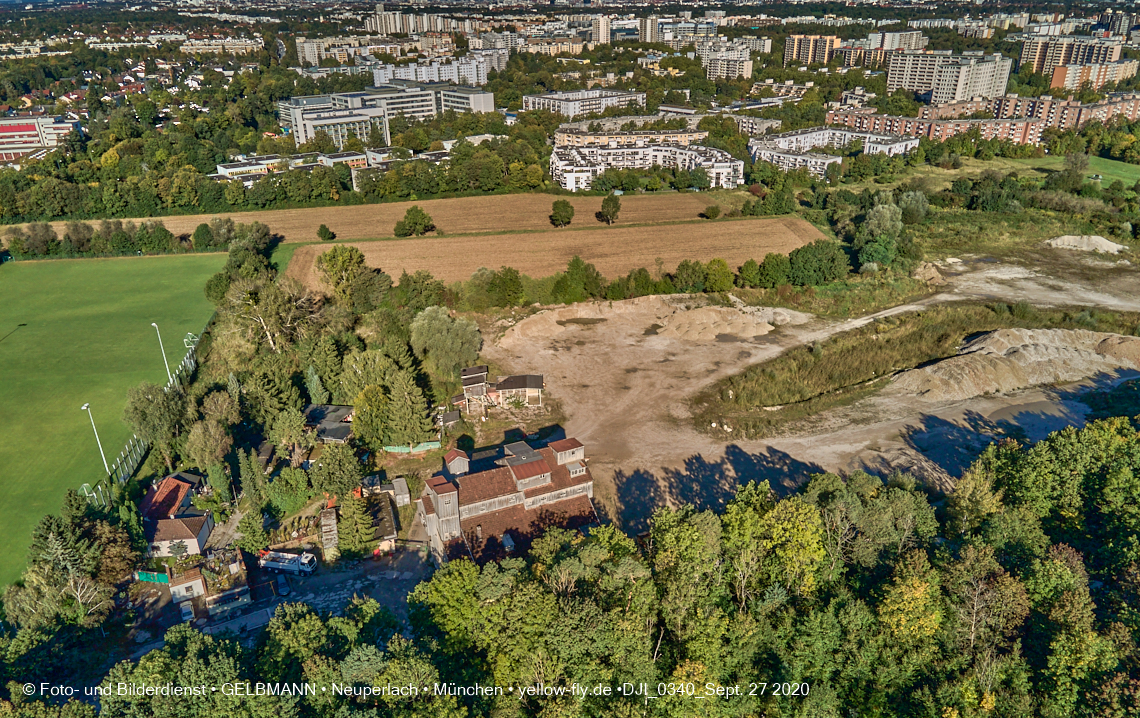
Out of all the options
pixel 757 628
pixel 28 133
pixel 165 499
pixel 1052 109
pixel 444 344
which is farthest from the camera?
pixel 1052 109

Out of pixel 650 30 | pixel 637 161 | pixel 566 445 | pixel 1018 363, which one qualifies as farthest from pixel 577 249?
pixel 650 30

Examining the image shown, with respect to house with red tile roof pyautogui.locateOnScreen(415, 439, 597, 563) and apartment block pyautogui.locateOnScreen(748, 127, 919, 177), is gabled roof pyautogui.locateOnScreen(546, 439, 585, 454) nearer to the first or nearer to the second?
house with red tile roof pyautogui.locateOnScreen(415, 439, 597, 563)

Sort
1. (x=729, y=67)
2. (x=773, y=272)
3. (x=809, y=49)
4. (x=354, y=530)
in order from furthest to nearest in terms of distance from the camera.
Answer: (x=809, y=49) → (x=729, y=67) → (x=773, y=272) → (x=354, y=530)

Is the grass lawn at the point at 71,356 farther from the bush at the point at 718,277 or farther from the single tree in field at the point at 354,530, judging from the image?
the bush at the point at 718,277

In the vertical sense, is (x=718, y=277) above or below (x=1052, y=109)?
below

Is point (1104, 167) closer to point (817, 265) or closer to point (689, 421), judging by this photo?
point (817, 265)
